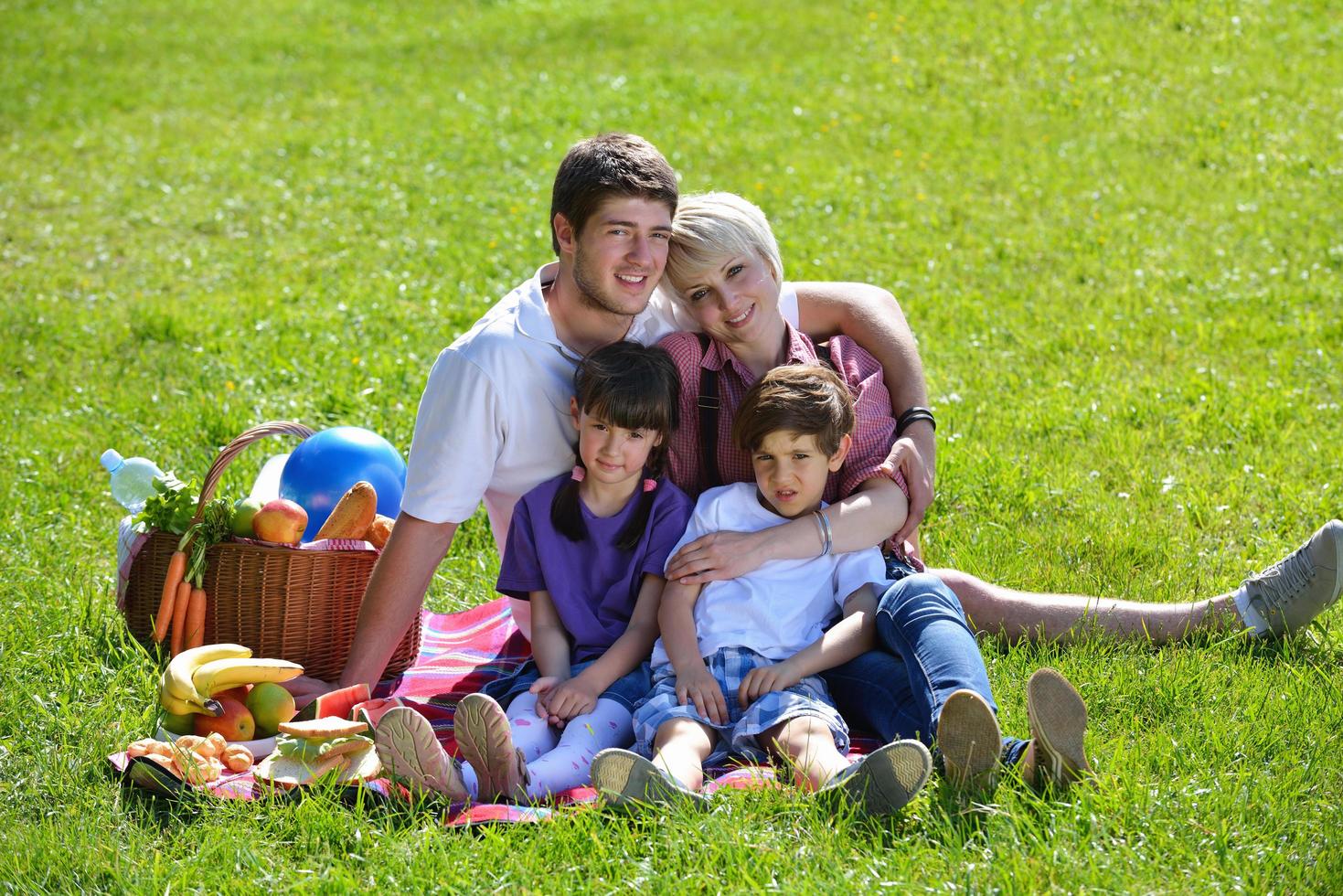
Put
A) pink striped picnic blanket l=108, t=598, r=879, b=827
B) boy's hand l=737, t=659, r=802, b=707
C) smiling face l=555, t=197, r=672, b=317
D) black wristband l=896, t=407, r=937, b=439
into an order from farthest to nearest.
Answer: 1. black wristband l=896, t=407, r=937, b=439
2. smiling face l=555, t=197, r=672, b=317
3. boy's hand l=737, t=659, r=802, b=707
4. pink striped picnic blanket l=108, t=598, r=879, b=827

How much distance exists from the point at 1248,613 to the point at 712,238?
7.39 ft

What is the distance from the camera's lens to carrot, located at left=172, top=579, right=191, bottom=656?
171 inches

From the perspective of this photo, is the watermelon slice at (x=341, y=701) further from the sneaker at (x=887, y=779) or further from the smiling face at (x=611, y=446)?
the sneaker at (x=887, y=779)

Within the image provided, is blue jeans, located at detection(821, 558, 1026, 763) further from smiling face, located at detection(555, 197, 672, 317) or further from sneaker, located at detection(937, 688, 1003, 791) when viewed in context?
smiling face, located at detection(555, 197, 672, 317)

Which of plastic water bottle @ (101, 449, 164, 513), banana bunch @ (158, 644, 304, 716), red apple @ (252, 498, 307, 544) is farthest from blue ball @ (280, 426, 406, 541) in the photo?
banana bunch @ (158, 644, 304, 716)

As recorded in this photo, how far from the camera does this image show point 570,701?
3.88m

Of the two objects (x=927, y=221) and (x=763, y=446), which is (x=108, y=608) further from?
(x=927, y=221)

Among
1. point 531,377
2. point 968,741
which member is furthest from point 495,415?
point 968,741

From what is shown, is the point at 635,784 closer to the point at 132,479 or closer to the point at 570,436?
the point at 570,436

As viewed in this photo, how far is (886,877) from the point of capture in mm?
3066

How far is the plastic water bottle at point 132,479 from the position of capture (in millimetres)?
4949

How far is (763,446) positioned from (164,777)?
2012 mm

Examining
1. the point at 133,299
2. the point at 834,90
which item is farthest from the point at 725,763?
the point at 834,90

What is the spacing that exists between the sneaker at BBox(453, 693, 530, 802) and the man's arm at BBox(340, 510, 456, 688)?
75cm
